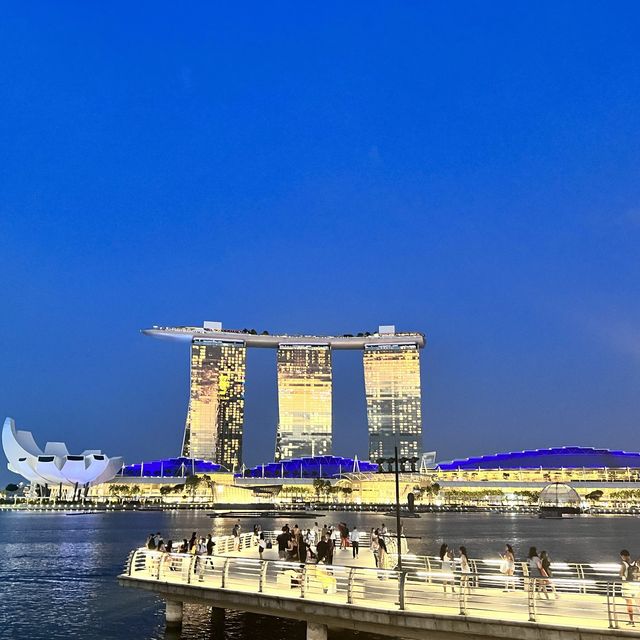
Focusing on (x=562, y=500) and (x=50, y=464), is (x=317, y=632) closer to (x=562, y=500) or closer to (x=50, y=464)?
(x=562, y=500)

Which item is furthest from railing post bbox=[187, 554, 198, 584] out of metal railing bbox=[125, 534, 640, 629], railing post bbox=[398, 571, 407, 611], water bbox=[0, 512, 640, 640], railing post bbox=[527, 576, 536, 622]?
railing post bbox=[527, 576, 536, 622]

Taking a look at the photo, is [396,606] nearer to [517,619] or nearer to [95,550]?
[517,619]

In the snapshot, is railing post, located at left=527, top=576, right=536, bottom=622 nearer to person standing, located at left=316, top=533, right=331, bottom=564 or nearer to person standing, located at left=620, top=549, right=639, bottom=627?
person standing, located at left=620, top=549, right=639, bottom=627

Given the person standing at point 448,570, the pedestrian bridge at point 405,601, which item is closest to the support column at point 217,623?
the pedestrian bridge at point 405,601

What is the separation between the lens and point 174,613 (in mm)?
26688

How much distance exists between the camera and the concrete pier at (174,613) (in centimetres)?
2644

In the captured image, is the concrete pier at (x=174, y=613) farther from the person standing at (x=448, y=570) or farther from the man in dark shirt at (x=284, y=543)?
the person standing at (x=448, y=570)

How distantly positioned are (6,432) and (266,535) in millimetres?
180799

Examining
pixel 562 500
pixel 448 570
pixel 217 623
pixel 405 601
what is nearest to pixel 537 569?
pixel 448 570

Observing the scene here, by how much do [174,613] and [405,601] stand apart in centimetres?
1154

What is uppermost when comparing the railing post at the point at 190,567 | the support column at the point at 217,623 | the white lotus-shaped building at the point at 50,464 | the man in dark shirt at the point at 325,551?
the white lotus-shaped building at the point at 50,464

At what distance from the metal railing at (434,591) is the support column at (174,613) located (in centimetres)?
245

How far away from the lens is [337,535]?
42.2 metres

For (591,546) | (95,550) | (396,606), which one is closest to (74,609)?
(396,606)
